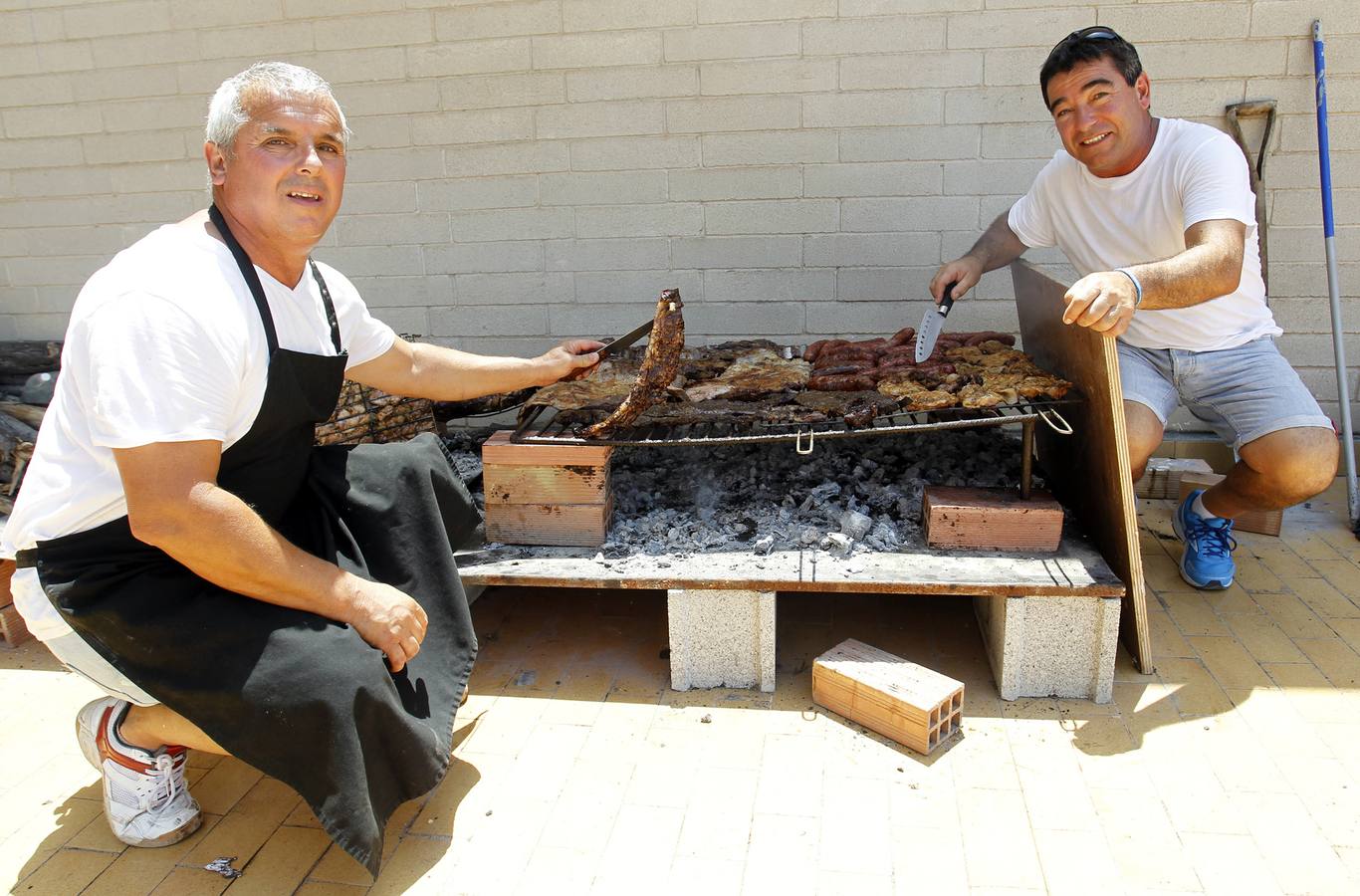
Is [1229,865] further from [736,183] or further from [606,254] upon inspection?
[606,254]

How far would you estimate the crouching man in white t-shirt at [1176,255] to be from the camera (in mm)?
3781

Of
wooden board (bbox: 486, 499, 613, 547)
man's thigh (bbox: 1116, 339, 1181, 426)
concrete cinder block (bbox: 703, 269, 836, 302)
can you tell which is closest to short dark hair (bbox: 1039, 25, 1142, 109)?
man's thigh (bbox: 1116, 339, 1181, 426)

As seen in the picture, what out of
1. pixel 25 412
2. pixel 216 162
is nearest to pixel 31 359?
A: pixel 25 412

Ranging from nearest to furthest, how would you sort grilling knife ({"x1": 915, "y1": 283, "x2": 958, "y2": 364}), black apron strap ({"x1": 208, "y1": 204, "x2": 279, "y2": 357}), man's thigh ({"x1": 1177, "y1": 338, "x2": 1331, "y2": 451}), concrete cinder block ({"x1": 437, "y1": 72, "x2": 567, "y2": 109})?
black apron strap ({"x1": 208, "y1": 204, "x2": 279, "y2": 357}) → man's thigh ({"x1": 1177, "y1": 338, "x2": 1331, "y2": 451}) → grilling knife ({"x1": 915, "y1": 283, "x2": 958, "y2": 364}) → concrete cinder block ({"x1": 437, "y1": 72, "x2": 567, "y2": 109})

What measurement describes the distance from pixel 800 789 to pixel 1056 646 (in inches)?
44.5

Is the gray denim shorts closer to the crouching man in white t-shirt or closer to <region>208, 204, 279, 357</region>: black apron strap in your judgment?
the crouching man in white t-shirt

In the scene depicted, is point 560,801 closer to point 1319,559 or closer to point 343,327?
point 343,327

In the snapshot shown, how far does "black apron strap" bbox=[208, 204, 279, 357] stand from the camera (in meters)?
2.61

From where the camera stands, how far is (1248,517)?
4.80 meters

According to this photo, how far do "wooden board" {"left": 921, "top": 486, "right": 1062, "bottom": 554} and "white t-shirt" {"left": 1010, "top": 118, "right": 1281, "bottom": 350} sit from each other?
42.0 inches

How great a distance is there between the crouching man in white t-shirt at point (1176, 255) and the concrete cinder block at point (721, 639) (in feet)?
5.49

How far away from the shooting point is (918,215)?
5.37m

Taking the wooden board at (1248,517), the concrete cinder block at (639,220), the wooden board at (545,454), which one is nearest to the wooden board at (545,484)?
the wooden board at (545,454)

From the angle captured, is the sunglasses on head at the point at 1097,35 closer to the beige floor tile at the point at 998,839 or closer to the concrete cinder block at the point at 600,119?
the concrete cinder block at the point at 600,119
